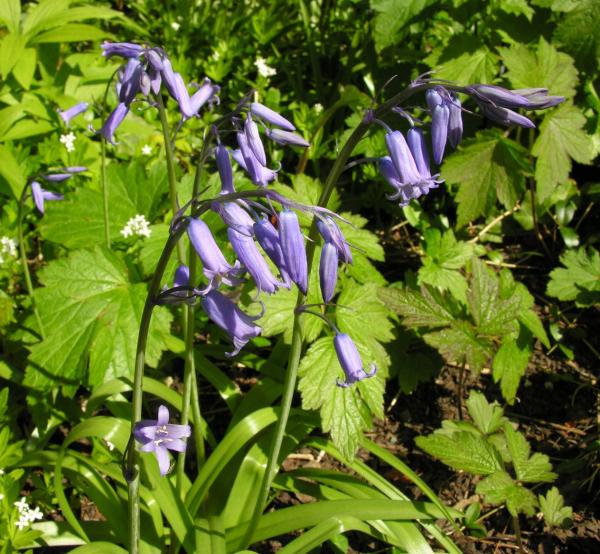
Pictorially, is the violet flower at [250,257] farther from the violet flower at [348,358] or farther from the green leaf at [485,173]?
the green leaf at [485,173]

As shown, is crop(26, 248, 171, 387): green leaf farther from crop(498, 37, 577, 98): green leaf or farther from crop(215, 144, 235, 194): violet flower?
crop(498, 37, 577, 98): green leaf

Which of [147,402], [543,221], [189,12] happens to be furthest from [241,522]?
[189,12]

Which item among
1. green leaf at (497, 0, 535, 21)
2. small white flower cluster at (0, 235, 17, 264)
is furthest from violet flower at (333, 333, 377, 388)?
green leaf at (497, 0, 535, 21)

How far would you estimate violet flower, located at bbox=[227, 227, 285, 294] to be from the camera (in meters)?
1.87

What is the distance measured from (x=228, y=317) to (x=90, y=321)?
1.48 meters

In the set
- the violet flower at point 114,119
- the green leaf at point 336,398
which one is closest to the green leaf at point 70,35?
the violet flower at point 114,119

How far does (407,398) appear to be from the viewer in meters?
4.25

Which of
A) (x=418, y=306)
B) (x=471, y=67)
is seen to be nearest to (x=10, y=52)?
(x=471, y=67)

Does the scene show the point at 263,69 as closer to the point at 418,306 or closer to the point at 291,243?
the point at 418,306

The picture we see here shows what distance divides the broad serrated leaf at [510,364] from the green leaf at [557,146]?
93 centimetres

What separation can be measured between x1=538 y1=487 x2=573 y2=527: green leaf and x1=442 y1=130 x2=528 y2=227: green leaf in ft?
5.24

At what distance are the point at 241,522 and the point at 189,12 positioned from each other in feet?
15.8

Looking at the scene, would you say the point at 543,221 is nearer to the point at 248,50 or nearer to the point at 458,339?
the point at 458,339

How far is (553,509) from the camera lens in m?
3.37
